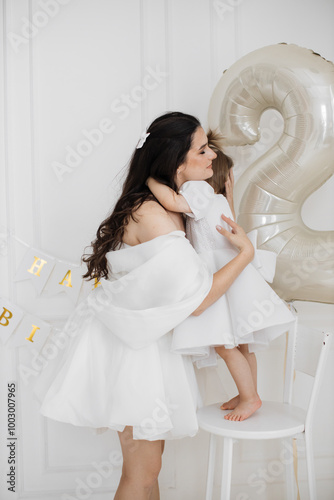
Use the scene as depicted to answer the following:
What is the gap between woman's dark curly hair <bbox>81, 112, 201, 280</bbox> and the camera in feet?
4.98

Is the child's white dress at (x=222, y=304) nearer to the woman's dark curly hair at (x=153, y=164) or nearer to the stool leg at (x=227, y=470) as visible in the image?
the woman's dark curly hair at (x=153, y=164)

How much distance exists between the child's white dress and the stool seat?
17cm

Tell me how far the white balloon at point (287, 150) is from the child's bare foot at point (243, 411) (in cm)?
43

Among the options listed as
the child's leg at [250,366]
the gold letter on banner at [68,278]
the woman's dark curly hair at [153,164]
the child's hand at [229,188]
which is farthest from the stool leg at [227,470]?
the gold letter on banner at [68,278]

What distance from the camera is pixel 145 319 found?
1385 mm

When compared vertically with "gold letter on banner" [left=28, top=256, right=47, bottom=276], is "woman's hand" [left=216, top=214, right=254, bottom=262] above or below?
above

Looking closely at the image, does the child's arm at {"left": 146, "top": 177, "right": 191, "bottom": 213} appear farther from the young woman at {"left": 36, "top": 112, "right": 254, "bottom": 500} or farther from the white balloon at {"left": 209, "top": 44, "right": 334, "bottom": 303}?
the white balloon at {"left": 209, "top": 44, "right": 334, "bottom": 303}

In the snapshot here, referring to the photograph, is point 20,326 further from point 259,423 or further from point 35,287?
point 259,423

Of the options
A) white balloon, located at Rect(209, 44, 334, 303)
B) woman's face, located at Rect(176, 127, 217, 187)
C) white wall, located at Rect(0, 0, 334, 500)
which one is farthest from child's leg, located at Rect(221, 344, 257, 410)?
woman's face, located at Rect(176, 127, 217, 187)

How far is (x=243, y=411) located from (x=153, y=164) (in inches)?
32.1

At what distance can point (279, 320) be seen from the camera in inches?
59.7

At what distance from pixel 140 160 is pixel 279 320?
2.16 ft

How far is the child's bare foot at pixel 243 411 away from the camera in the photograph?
1.53 m

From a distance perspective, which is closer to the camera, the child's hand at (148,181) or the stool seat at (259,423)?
the stool seat at (259,423)
